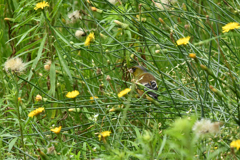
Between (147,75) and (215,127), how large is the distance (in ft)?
4.34

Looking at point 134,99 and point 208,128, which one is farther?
point 134,99

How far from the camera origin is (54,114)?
2.05 metres

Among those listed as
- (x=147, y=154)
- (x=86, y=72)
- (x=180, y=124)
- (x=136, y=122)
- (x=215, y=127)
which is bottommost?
(x=136, y=122)

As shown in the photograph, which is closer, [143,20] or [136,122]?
[143,20]

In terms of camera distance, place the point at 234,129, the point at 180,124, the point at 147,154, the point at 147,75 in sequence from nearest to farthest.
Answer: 1. the point at 180,124
2. the point at 147,154
3. the point at 234,129
4. the point at 147,75

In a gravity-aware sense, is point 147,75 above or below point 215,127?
below

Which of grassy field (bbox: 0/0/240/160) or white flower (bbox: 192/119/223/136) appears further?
grassy field (bbox: 0/0/240/160)

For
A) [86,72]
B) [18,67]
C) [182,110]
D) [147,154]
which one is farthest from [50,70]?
[147,154]

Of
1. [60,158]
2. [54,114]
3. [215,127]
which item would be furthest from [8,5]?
[215,127]

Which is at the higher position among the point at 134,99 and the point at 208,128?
the point at 208,128

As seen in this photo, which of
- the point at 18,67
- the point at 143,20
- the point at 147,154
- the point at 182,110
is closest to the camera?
the point at 147,154

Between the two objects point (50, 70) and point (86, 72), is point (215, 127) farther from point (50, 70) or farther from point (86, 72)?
point (86, 72)

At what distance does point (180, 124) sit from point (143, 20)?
933 mm

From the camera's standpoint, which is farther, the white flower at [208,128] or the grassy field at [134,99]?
the grassy field at [134,99]
